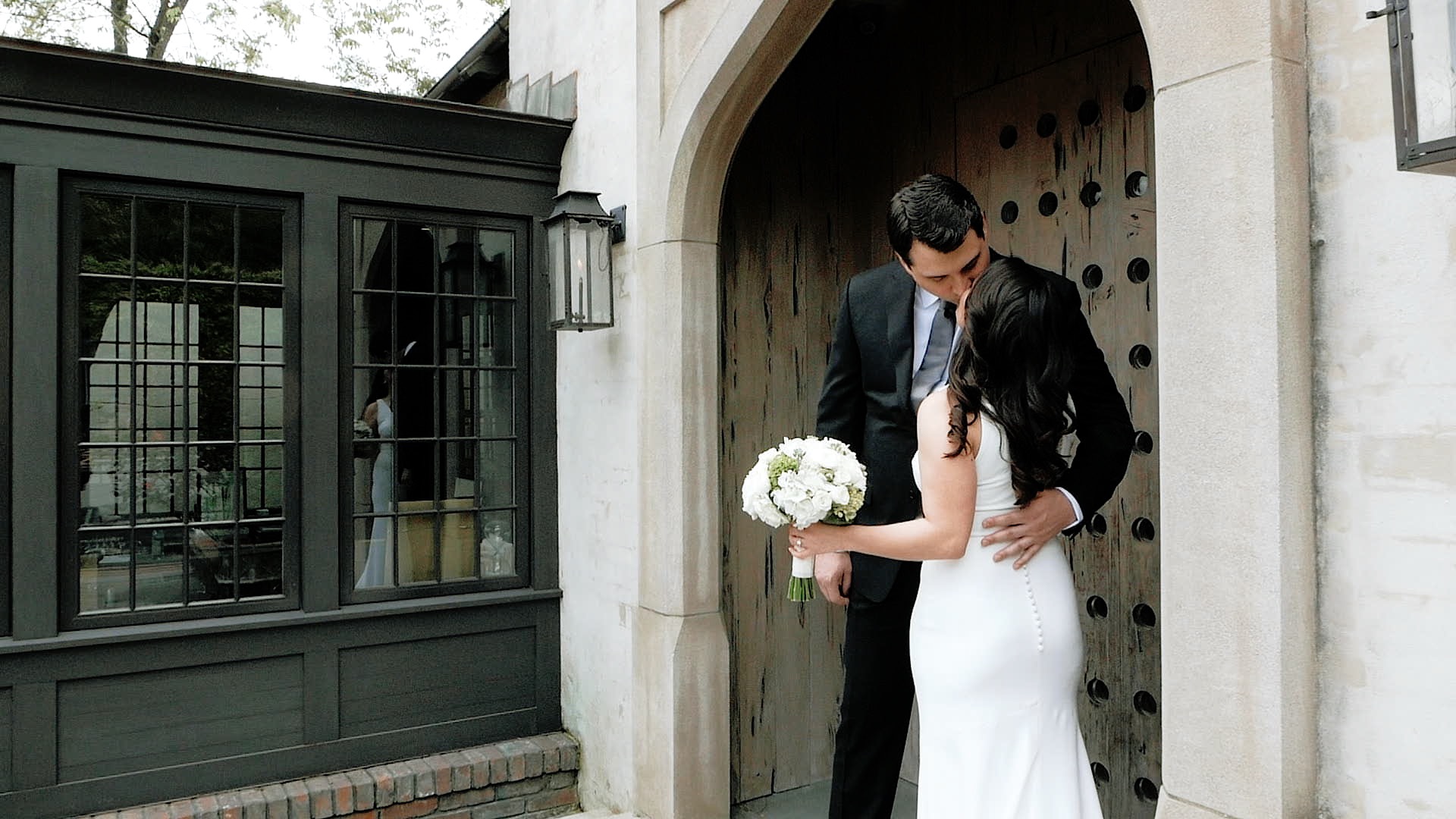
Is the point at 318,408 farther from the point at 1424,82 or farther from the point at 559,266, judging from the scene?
the point at 1424,82

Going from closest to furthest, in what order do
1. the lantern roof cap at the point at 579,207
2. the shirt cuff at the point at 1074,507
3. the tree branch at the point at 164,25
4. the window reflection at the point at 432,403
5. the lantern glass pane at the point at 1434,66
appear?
the lantern glass pane at the point at 1434,66 → the shirt cuff at the point at 1074,507 → the lantern roof cap at the point at 579,207 → the window reflection at the point at 432,403 → the tree branch at the point at 164,25

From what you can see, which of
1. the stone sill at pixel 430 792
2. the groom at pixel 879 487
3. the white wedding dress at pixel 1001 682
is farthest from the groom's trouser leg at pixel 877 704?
the stone sill at pixel 430 792

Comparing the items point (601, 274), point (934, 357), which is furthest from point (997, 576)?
point (601, 274)

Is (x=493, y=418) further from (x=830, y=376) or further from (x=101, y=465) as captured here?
(x=830, y=376)

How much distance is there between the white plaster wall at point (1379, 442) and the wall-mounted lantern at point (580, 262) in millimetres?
2526

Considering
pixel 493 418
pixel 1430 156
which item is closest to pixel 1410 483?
pixel 1430 156

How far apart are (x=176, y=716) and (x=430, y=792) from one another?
0.95 meters

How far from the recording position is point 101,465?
3547 millimetres

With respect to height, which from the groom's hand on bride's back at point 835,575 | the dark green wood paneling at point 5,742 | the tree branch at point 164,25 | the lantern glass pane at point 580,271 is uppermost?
the tree branch at point 164,25

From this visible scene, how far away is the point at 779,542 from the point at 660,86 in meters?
1.82

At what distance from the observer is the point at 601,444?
3932 mm

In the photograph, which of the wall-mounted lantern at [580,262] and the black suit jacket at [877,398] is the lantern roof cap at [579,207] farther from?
the black suit jacket at [877,398]

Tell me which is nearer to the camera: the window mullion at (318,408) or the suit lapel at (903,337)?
the suit lapel at (903,337)

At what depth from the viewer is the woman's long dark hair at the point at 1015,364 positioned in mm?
1935
